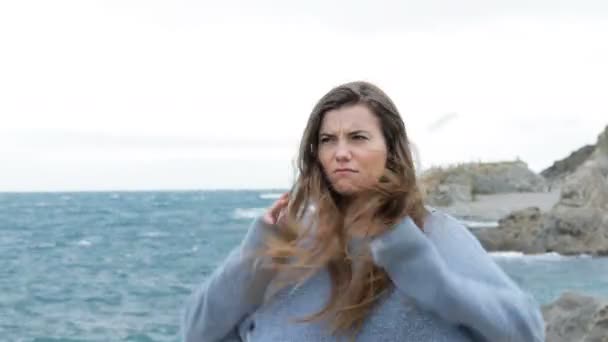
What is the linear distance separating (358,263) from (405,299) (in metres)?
0.14

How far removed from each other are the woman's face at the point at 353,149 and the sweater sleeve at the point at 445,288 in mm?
157

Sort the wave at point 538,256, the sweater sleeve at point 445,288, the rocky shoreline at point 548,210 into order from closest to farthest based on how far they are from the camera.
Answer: the sweater sleeve at point 445,288 < the rocky shoreline at point 548,210 < the wave at point 538,256

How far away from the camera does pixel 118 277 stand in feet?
106

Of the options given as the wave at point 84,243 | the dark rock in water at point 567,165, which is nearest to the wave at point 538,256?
the wave at point 84,243

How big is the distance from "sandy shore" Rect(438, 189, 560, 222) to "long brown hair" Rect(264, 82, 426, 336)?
4252 cm

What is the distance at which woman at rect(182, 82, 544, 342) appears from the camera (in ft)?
7.86

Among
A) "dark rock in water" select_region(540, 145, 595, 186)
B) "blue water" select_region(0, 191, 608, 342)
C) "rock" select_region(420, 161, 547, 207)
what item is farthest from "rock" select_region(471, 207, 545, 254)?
"dark rock in water" select_region(540, 145, 595, 186)

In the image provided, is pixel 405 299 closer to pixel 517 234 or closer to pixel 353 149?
pixel 353 149

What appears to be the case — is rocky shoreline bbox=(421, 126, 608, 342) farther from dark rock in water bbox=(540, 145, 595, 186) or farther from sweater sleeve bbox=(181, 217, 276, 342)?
sweater sleeve bbox=(181, 217, 276, 342)

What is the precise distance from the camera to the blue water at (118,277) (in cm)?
2094

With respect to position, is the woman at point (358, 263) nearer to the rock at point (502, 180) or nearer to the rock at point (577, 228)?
the rock at point (577, 228)

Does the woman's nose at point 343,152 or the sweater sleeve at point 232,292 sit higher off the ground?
the woman's nose at point 343,152

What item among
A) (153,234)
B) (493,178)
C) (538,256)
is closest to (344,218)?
(538,256)

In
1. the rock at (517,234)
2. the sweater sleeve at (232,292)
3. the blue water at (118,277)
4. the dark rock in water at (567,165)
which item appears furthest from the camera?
the dark rock in water at (567,165)
